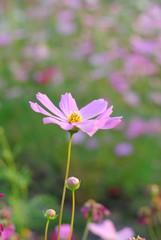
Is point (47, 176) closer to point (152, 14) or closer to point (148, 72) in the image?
→ point (148, 72)

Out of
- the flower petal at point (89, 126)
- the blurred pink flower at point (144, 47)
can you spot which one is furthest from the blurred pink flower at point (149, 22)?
the flower petal at point (89, 126)

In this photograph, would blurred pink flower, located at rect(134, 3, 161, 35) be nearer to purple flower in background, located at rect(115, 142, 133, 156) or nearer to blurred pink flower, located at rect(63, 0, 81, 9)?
blurred pink flower, located at rect(63, 0, 81, 9)

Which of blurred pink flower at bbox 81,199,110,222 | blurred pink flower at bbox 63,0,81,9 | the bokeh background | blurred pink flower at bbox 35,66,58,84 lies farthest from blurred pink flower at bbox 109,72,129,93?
blurred pink flower at bbox 81,199,110,222

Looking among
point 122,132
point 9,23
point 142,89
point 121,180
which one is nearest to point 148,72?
point 142,89

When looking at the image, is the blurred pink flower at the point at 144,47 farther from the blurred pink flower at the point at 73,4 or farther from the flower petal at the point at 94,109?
the flower petal at the point at 94,109

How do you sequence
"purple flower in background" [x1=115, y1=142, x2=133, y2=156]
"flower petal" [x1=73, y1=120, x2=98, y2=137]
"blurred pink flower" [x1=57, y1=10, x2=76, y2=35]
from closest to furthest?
1. "flower petal" [x1=73, y1=120, x2=98, y2=137]
2. "purple flower in background" [x1=115, y1=142, x2=133, y2=156]
3. "blurred pink flower" [x1=57, y1=10, x2=76, y2=35]

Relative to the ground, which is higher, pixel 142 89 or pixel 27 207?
pixel 142 89

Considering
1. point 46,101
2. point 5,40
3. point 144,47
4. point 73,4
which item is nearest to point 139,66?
point 144,47
